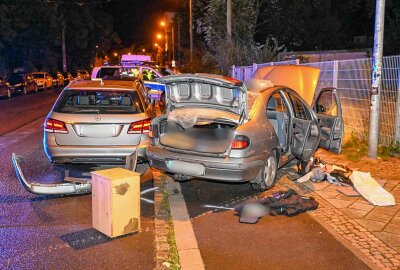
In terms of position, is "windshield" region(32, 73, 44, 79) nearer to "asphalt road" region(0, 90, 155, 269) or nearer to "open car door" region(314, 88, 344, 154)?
"asphalt road" region(0, 90, 155, 269)

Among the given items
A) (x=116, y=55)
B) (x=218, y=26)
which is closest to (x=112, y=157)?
(x=218, y=26)

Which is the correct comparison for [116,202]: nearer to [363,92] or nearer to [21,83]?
[363,92]

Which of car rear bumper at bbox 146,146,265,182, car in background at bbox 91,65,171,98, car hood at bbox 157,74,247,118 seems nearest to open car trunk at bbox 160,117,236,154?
car rear bumper at bbox 146,146,265,182

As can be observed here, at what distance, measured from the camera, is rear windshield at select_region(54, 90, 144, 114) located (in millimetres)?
8305

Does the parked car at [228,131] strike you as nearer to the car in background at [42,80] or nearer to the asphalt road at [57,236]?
the asphalt road at [57,236]

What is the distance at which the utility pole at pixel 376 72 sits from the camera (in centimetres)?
896

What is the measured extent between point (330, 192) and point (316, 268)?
2.76m

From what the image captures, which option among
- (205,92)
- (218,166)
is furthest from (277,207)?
(205,92)

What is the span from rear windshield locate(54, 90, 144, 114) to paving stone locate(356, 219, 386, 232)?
3.90 m

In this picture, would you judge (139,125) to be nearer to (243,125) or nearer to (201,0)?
(243,125)

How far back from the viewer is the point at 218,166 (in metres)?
6.74

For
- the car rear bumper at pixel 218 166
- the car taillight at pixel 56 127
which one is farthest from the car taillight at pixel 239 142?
the car taillight at pixel 56 127

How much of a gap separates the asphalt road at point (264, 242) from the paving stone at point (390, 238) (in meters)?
0.52

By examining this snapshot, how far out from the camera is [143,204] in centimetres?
705
